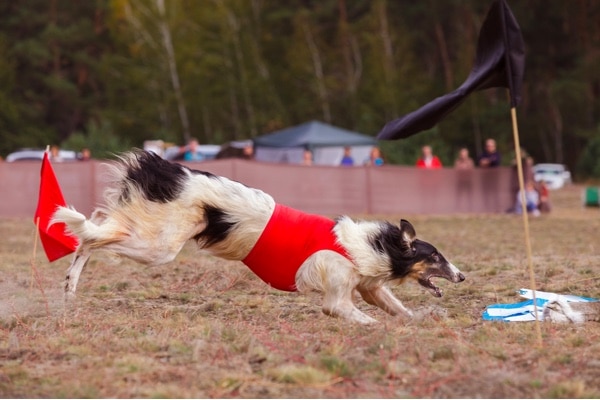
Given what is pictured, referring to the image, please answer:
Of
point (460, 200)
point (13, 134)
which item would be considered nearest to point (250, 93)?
point (13, 134)

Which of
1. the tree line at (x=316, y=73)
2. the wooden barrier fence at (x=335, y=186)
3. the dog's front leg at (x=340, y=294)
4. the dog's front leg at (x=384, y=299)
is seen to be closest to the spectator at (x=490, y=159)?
the wooden barrier fence at (x=335, y=186)

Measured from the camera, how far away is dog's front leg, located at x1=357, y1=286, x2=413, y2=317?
317 inches

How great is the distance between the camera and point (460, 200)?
24.8 metres

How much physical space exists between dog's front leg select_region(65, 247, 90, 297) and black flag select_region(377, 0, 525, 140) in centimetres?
286

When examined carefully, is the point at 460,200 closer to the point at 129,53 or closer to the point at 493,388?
the point at 493,388

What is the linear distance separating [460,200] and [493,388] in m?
19.6

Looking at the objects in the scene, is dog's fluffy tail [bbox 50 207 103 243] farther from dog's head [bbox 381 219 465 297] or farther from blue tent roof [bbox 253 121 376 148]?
blue tent roof [bbox 253 121 376 148]

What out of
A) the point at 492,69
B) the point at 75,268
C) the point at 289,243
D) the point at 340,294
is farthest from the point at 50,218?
the point at 492,69

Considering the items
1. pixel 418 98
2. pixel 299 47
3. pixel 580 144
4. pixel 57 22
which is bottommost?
pixel 580 144

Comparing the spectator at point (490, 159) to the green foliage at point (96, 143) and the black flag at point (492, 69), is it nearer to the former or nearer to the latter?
the black flag at point (492, 69)

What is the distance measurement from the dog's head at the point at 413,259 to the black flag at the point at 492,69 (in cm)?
101

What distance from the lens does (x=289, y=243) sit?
7.85 metres

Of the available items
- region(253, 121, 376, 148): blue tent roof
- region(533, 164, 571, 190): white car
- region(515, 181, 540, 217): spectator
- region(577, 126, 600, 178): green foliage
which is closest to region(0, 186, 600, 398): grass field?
region(515, 181, 540, 217): spectator

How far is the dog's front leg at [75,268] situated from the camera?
27.6ft
